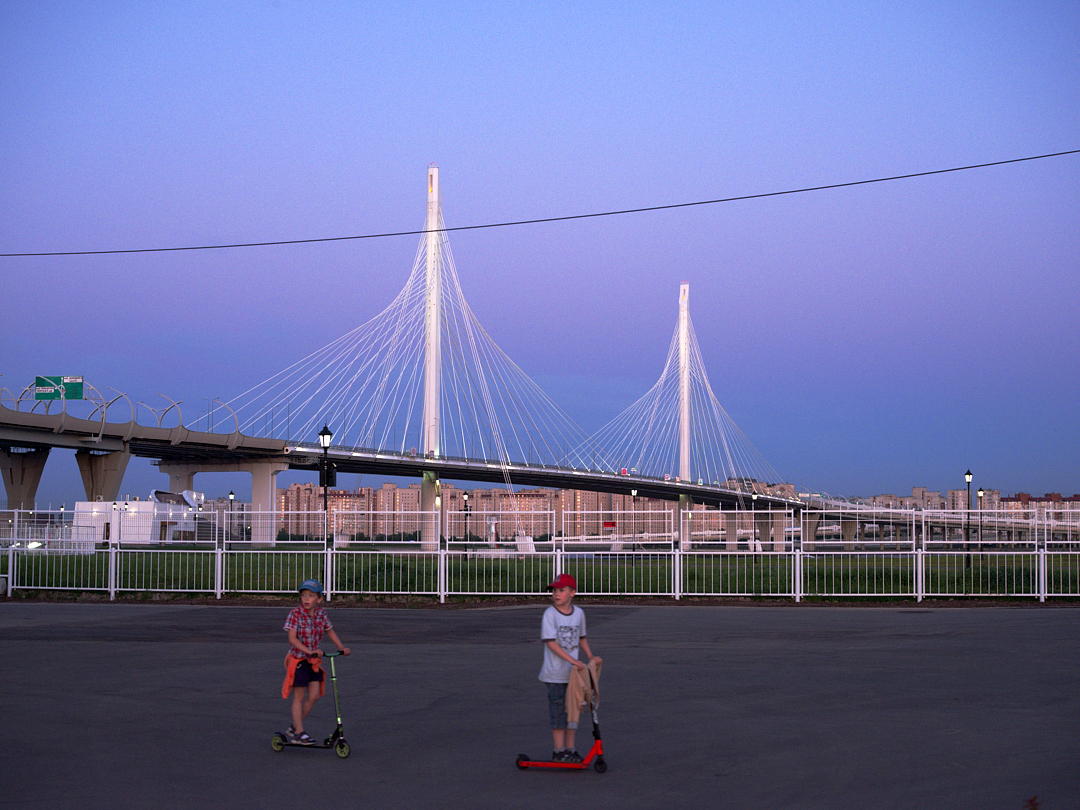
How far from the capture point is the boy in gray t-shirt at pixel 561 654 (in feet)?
21.3

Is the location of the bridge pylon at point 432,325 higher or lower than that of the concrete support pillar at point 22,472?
higher

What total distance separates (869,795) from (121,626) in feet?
41.7

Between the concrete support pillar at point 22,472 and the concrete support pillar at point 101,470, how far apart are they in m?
2.11

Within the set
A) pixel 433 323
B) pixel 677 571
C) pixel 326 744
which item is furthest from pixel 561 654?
pixel 433 323

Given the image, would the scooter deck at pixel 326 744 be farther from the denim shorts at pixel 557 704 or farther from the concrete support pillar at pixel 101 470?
the concrete support pillar at pixel 101 470

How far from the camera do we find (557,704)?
6.57m

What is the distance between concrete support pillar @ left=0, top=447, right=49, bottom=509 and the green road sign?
540 cm

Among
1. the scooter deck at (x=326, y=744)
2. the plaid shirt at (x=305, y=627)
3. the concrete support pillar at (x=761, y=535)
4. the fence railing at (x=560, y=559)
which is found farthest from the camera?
the concrete support pillar at (x=761, y=535)

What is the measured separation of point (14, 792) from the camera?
19.2 ft

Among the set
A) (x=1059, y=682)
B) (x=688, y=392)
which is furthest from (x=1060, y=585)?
(x=688, y=392)

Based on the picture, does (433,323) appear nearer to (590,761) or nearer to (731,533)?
(731,533)

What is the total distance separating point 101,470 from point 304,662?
190 feet

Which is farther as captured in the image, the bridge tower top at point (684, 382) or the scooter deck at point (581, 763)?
the bridge tower top at point (684, 382)

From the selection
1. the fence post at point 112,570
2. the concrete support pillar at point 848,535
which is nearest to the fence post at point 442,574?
the fence post at point 112,570
